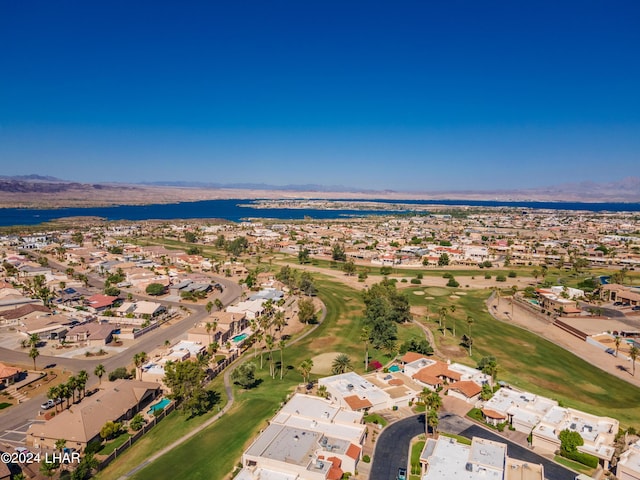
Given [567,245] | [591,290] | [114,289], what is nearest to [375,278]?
[591,290]

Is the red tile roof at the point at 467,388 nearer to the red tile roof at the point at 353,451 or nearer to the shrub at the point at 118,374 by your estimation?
the red tile roof at the point at 353,451

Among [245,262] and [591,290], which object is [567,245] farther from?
[245,262]

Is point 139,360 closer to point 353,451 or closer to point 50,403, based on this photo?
point 50,403

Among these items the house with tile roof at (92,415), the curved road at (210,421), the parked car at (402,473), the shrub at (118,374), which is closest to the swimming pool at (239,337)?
the curved road at (210,421)

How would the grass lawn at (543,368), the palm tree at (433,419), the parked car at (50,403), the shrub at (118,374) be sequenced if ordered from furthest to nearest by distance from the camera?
the shrub at (118,374), the grass lawn at (543,368), the parked car at (50,403), the palm tree at (433,419)

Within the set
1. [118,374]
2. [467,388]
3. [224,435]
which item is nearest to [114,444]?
[224,435]

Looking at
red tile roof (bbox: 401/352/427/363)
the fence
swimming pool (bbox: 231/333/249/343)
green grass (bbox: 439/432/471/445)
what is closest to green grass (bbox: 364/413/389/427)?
green grass (bbox: 439/432/471/445)

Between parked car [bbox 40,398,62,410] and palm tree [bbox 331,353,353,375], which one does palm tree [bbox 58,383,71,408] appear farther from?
palm tree [bbox 331,353,353,375]
